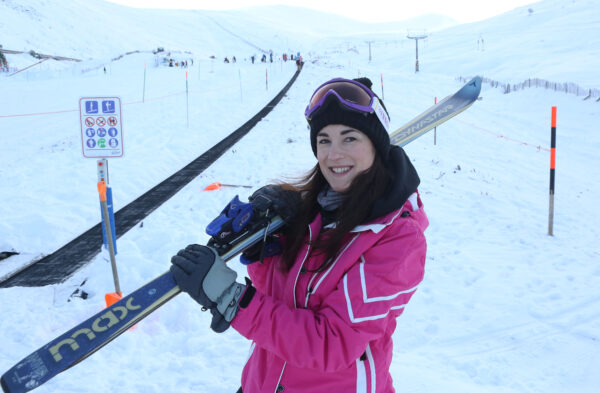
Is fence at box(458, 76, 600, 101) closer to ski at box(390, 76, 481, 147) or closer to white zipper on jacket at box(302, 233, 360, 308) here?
ski at box(390, 76, 481, 147)

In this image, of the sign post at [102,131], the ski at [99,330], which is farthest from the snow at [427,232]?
the ski at [99,330]

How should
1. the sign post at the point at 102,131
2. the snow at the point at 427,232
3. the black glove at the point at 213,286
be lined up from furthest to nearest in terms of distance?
the sign post at the point at 102,131, the snow at the point at 427,232, the black glove at the point at 213,286

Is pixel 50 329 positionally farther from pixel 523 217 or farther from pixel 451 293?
pixel 523 217

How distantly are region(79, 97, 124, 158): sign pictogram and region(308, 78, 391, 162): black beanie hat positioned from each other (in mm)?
3489

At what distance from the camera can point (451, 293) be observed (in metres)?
4.61

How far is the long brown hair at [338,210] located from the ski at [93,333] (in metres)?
0.15

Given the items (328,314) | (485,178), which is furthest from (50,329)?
(485,178)

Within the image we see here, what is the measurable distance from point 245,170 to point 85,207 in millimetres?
3308

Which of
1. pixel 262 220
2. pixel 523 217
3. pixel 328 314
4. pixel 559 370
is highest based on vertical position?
pixel 262 220

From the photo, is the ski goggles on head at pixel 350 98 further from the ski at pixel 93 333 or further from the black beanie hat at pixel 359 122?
the ski at pixel 93 333

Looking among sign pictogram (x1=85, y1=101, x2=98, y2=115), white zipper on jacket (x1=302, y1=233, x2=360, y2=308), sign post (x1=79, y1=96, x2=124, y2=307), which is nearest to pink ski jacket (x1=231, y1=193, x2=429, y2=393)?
white zipper on jacket (x1=302, y1=233, x2=360, y2=308)

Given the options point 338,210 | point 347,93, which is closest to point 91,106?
point 347,93

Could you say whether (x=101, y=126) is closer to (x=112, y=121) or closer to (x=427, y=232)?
(x=112, y=121)

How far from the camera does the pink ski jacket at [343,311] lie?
1407mm
